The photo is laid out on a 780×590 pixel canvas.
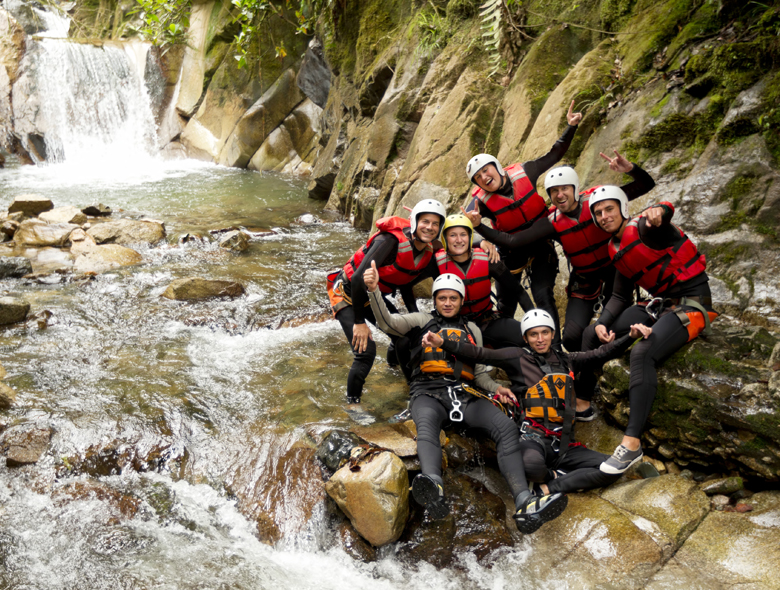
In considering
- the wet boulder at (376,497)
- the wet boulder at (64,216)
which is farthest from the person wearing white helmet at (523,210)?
the wet boulder at (64,216)

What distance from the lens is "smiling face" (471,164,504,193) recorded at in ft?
16.7

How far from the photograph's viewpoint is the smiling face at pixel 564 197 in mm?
4770

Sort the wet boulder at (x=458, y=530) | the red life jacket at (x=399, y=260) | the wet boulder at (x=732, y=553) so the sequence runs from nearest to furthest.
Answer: the wet boulder at (x=732, y=553) → the wet boulder at (x=458, y=530) → the red life jacket at (x=399, y=260)

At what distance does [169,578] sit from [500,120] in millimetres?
8040

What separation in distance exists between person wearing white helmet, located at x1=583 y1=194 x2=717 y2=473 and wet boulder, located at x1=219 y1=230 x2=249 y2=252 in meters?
7.68

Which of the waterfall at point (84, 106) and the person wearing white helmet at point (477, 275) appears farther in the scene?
the waterfall at point (84, 106)

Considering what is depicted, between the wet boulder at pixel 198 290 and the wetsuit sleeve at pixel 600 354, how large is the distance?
539cm

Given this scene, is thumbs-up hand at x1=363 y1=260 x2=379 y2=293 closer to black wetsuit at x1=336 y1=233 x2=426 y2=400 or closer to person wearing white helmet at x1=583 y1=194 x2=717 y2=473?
black wetsuit at x1=336 y1=233 x2=426 y2=400

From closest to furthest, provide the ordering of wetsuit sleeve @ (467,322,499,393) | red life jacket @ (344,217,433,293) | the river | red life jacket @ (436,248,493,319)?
the river, wetsuit sleeve @ (467,322,499,393), red life jacket @ (344,217,433,293), red life jacket @ (436,248,493,319)

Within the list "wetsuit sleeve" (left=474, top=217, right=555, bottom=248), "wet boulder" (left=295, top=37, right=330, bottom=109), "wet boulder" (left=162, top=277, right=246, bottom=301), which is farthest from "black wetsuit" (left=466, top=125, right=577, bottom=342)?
"wet boulder" (left=295, top=37, right=330, bottom=109)

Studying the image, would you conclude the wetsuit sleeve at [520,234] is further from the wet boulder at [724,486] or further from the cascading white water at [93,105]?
the cascading white water at [93,105]

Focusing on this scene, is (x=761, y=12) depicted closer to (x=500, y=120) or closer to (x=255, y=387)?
(x=500, y=120)

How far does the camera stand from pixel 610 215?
4363 millimetres

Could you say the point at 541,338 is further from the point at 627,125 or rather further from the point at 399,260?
the point at 627,125
